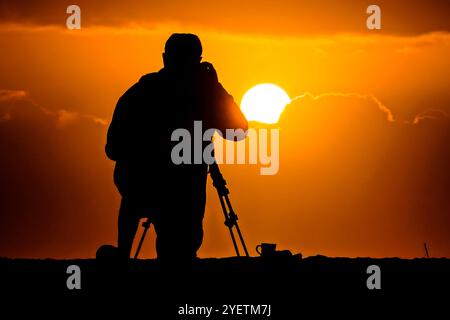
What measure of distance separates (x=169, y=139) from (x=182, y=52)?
1062 millimetres

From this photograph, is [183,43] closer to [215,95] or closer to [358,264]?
[215,95]

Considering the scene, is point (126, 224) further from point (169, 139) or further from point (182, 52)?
point (182, 52)

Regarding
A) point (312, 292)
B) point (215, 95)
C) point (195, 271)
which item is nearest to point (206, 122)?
point (215, 95)

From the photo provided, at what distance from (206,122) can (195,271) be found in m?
1.92

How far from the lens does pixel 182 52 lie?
1292 centimetres

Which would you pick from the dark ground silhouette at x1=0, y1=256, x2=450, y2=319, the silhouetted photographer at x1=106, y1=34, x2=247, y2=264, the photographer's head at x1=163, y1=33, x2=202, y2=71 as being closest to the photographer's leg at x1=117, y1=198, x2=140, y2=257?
the silhouetted photographer at x1=106, y1=34, x2=247, y2=264

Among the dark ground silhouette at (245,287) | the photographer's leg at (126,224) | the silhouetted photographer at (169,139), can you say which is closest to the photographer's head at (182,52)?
the silhouetted photographer at (169,139)

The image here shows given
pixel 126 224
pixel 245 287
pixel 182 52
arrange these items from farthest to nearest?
1. pixel 245 287
2. pixel 126 224
3. pixel 182 52

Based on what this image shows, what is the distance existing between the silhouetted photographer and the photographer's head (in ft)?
0.04

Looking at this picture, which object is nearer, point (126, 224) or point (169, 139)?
point (169, 139)

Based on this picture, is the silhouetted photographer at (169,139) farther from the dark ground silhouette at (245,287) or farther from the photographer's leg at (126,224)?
the dark ground silhouette at (245,287)

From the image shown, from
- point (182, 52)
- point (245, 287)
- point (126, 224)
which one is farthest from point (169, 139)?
point (245, 287)

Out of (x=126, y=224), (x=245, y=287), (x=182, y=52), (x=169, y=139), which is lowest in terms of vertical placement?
(x=245, y=287)

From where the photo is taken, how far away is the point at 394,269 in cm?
1723
